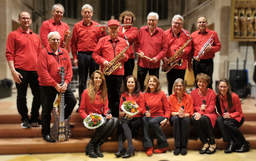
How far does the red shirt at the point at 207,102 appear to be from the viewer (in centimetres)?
417

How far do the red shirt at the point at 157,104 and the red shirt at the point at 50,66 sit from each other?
1.36 m

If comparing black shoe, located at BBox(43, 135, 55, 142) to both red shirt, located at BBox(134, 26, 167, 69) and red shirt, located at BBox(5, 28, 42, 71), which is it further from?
red shirt, located at BBox(134, 26, 167, 69)

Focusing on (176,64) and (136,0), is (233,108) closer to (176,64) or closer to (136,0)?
(176,64)

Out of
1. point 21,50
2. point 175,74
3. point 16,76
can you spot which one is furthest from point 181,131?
point 21,50

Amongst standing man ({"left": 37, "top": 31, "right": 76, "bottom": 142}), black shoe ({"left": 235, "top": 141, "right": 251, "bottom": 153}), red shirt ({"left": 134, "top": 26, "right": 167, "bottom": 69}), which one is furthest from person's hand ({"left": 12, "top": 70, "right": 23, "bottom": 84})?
black shoe ({"left": 235, "top": 141, "right": 251, "bottom": 153})

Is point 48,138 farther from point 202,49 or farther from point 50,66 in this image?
point 202,49

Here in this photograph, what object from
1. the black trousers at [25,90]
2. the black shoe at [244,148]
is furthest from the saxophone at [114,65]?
the black shoe at [244,148]

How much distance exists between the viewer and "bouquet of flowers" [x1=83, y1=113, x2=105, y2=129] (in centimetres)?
380

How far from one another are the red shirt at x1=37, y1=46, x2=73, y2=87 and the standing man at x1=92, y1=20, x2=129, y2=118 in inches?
20.5

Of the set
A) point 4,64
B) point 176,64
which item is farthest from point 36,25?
point 176,64

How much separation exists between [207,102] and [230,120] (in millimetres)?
451

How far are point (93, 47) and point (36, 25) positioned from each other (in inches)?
359

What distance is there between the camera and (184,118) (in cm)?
410

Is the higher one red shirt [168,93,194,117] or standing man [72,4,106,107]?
standing man [72,4,106,107]
